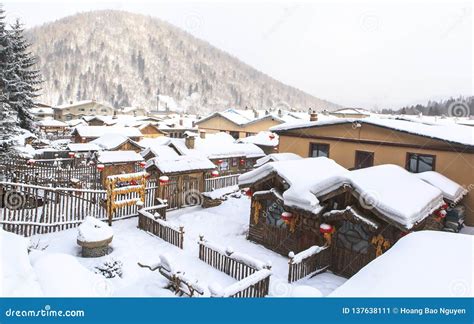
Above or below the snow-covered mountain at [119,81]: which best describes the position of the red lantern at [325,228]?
below

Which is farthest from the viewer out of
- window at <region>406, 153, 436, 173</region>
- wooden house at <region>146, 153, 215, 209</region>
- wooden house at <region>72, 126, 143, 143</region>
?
wooden house at <region>72, 126, 143, 143</region>

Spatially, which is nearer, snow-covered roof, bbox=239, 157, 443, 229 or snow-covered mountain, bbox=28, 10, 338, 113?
snow-covered roof, bbox=239, 157, 443, 229

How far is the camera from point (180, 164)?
20172 mm

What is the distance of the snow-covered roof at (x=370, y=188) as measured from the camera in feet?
39.2

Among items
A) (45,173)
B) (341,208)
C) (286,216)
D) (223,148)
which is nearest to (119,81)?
(223,148)

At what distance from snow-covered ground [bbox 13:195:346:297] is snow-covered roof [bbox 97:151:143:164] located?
32.2 feet

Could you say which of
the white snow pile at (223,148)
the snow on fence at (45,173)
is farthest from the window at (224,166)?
the snow on fence at (45,173)

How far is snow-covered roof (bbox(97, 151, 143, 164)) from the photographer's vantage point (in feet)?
85.8

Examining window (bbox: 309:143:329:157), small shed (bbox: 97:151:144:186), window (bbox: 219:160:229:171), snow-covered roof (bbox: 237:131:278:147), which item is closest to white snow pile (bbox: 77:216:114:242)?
small shed (bbox: 97:151:144:186)

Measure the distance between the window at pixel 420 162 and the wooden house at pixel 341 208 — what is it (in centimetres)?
129

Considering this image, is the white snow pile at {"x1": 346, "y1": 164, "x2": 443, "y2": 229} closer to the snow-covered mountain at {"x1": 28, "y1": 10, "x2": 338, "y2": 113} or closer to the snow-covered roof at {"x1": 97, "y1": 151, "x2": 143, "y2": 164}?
the snow-covered roof at {"x1": 97, "y1": 151, "x2": 143, "y2": 164}

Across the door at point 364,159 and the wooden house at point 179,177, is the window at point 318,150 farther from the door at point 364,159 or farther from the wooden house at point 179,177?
the wooden house at point 179,177
